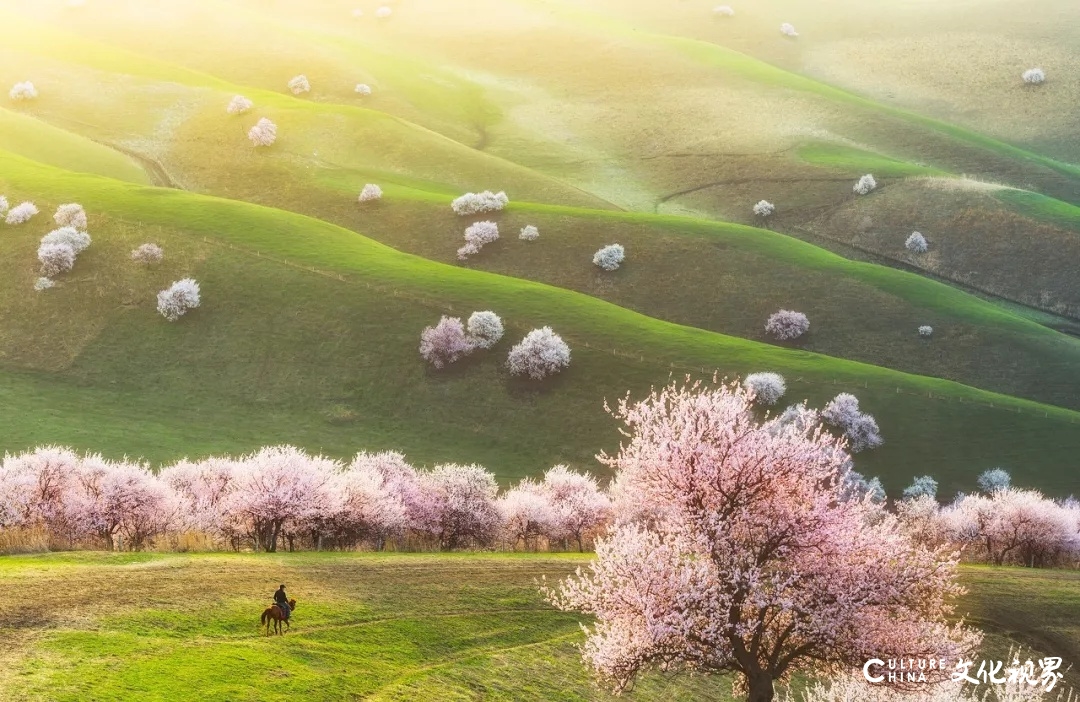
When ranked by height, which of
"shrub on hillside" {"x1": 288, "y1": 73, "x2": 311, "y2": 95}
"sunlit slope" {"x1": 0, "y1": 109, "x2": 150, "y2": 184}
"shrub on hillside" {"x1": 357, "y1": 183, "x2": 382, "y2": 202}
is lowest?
"shrub on hillside" {"x1": 357, "y1": 183, "x2": 382, "y2": 202}

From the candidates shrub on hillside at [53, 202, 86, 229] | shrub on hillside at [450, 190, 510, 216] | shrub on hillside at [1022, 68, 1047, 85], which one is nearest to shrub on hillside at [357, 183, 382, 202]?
shrub on hillside at [450, 190, 510, 216]

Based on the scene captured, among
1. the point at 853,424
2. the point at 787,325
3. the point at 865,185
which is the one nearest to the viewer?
the point at 853,424

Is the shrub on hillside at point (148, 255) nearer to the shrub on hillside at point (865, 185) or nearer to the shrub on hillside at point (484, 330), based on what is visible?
the shrub on hillside at point (484, 330)

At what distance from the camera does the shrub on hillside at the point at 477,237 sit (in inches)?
4154

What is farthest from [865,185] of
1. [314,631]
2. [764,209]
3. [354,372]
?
[314,631]

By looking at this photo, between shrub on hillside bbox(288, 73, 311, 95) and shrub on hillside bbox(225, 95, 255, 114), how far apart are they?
28492 millimetres

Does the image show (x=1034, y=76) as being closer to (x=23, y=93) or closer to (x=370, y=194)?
(x=370, y=194)

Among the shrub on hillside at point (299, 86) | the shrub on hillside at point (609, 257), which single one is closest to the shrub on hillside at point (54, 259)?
the shrub on hillside at point (609, 257)

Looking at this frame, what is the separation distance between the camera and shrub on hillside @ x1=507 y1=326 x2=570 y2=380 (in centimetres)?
7756

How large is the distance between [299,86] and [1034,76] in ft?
468

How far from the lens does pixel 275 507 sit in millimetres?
44406

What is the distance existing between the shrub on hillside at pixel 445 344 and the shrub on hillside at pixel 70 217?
38.3 m

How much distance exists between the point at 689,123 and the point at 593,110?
21447 millimetres

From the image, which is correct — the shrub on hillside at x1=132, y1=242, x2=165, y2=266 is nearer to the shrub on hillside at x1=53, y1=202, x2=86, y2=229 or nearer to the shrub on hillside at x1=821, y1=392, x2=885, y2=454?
the shrub on hillside at x1=53, y1=202, x2=86, y2=229
